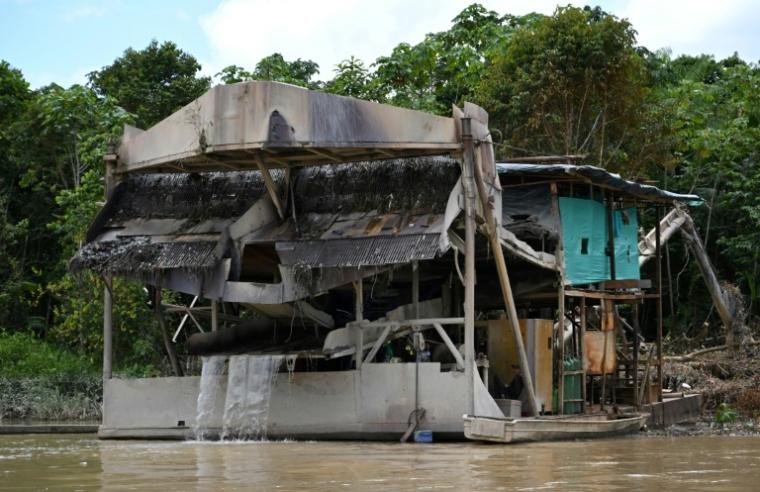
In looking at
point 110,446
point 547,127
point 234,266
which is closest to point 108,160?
point 234,266

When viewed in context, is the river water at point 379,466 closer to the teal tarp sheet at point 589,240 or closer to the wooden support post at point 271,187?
the wooden support post at point 271,187

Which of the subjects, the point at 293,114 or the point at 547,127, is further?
the point at 547,127

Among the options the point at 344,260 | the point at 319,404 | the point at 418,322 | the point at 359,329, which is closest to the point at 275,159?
the point at 344,260

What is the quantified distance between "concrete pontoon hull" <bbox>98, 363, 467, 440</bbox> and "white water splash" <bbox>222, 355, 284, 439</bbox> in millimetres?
179

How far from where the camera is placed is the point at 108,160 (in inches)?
704

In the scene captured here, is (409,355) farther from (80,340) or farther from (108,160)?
(80,340)

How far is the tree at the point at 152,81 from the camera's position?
31391mm

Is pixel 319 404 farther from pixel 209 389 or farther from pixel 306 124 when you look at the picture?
pixel 306 124

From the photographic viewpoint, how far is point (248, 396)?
16391 millimetres

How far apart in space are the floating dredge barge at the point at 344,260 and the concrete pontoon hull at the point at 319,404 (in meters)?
0.03

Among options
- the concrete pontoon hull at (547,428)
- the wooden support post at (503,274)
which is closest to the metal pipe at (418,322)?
the wooden support post at (503,274)

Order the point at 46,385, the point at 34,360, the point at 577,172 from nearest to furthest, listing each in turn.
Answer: the point at 577,172
the point at 46,385
the point at 34,360

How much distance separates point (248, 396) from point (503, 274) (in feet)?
13.6

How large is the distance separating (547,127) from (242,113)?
1360cm
